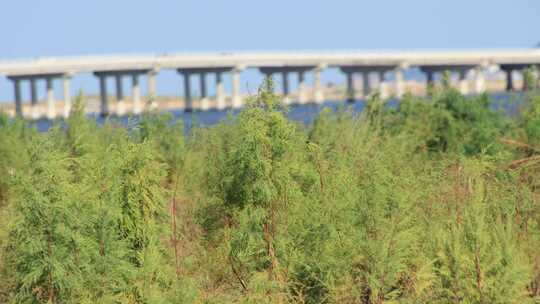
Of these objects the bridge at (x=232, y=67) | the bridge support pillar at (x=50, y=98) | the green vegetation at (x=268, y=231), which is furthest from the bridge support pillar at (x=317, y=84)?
the green vegetation at (x=268, y=231)

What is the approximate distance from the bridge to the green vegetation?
339 feet

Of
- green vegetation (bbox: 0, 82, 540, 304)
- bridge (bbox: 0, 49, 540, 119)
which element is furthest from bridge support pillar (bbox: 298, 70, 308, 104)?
green vegetation (bbox: 0, 82, 540, 304)

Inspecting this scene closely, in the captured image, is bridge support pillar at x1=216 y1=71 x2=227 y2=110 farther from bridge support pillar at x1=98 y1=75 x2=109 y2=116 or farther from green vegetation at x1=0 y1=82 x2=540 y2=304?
green vegetation at x1=0 y1=82 x2=540 y2=304

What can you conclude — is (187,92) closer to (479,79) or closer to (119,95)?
(119,95)

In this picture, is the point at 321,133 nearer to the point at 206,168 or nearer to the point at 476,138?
the point at 476,138

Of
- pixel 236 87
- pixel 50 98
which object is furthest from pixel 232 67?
pixel 50 98

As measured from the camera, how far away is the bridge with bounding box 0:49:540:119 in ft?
435

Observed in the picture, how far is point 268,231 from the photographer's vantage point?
70.9 ft

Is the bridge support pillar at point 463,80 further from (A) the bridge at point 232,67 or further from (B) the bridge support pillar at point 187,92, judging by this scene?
(B) the bridge support pillar at point 187,92

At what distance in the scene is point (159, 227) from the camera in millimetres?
21875

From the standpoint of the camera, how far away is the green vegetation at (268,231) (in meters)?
19.5

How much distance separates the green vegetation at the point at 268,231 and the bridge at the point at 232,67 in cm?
10330

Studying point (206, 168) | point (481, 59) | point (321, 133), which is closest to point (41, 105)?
point (481, 59)

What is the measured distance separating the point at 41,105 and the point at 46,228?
137 meters
